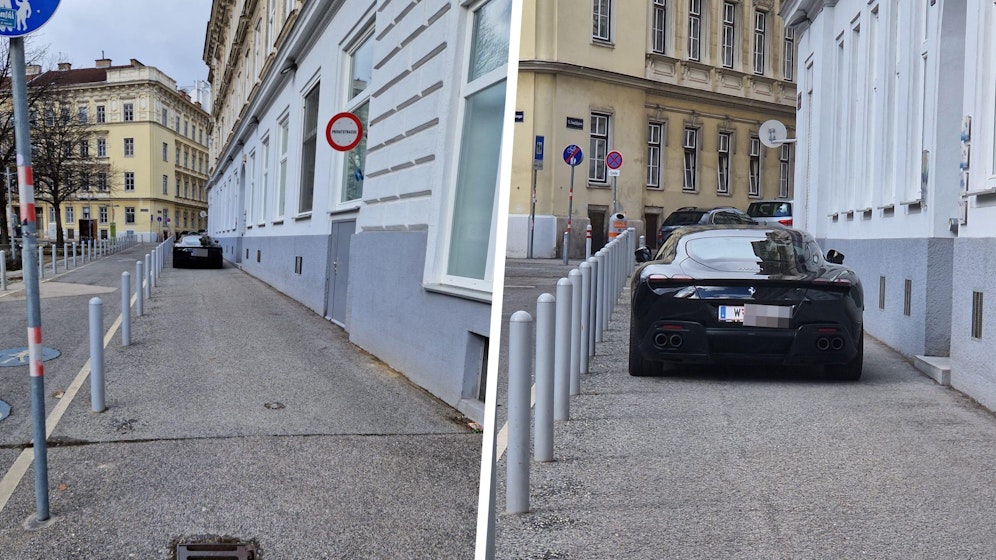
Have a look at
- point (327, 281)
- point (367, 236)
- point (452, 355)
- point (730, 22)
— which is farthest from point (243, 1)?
point (452, 355)

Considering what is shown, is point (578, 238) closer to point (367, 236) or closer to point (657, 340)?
point (367, 236)

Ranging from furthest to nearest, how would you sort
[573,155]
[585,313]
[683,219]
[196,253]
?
[196,253] → [683,219] → [573,155] → [585,313]

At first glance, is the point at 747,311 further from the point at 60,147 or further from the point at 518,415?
the point at 60,147

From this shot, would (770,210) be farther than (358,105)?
Yes

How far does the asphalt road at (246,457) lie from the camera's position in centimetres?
462

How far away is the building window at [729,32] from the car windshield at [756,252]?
26.9 meters

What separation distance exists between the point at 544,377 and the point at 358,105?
8.97m

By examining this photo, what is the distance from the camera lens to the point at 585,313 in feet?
28.3

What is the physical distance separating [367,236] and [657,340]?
390 cm

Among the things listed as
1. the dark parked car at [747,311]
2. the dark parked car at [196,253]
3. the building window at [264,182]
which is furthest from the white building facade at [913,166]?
the dark parked car at [196,253]

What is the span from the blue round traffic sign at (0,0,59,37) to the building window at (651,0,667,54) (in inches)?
1130

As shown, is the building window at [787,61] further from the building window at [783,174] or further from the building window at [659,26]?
the building window at [659,26]

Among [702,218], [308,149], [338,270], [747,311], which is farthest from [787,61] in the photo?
[747,311]

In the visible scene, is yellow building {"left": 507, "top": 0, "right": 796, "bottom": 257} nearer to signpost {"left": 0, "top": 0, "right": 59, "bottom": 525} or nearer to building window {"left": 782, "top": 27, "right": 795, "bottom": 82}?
building window {"left": 782, "top": 27, "right": 795, "bottom": 82}
